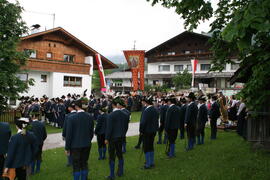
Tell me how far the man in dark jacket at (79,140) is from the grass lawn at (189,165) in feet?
3.37

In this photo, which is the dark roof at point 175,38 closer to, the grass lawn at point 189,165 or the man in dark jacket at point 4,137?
the grass lawn at point 189,165

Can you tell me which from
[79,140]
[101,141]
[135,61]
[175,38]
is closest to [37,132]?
[79,140]

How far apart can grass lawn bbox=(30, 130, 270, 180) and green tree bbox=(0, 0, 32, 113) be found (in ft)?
27.1

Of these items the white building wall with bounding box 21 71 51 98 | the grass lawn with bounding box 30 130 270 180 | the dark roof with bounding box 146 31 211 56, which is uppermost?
the dark roof with bounding box 146 31 211 56

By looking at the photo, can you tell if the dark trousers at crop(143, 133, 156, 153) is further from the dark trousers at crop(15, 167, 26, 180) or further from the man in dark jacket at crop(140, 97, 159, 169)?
the dark trousers at crop(15, 167, 26, 180)

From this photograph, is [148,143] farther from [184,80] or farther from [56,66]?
[184,80]

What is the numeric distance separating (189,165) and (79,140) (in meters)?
3.74

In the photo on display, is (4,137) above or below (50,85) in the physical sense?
below

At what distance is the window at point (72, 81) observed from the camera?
29.5 metres

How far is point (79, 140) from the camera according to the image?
238 inches

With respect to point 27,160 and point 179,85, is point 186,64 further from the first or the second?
point 27,160

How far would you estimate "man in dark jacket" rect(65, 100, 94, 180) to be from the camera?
598 cm

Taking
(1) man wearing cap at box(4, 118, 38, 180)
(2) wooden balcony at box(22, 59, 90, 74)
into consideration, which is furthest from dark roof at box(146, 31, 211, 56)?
(1) man wearing cap at box(4, 118, 38, 180)

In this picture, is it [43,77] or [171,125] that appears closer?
[171,125]
